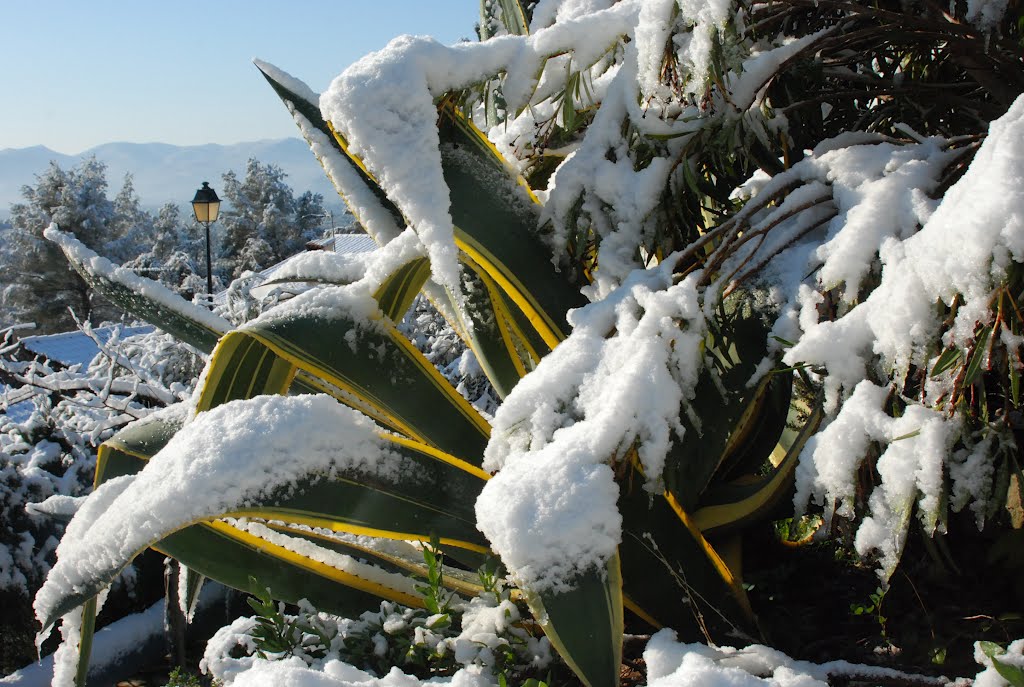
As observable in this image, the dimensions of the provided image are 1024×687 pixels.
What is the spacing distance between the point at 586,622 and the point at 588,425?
0.87 feet

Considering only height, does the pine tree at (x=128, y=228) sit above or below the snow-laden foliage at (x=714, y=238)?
below

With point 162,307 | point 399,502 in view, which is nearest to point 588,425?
point 399,502

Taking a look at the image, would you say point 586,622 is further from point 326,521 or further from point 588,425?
point 326,521

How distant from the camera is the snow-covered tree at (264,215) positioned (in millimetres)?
36031

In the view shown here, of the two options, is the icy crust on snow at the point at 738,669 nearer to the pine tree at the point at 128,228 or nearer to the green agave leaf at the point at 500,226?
the green agave leaf at the point at 500,226

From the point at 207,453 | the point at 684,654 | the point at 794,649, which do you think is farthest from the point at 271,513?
the point at 794,649

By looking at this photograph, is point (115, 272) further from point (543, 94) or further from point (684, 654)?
point (684, 654)

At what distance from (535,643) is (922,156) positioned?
3.33ft

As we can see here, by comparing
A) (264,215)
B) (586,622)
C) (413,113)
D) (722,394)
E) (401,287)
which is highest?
(413,113)

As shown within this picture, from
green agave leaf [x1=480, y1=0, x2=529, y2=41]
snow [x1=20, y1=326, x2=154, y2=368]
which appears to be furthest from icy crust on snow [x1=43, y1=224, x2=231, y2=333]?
snow [x1=20, y1=326, x2=154, y2=368]

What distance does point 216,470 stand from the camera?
1.26 meters

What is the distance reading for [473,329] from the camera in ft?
5.92

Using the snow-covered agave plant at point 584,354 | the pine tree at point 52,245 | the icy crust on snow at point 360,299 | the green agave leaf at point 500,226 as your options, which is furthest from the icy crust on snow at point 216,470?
the pine tree at point 52,245

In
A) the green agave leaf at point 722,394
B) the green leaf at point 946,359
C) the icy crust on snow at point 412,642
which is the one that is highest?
the green leaf at point 946,359
